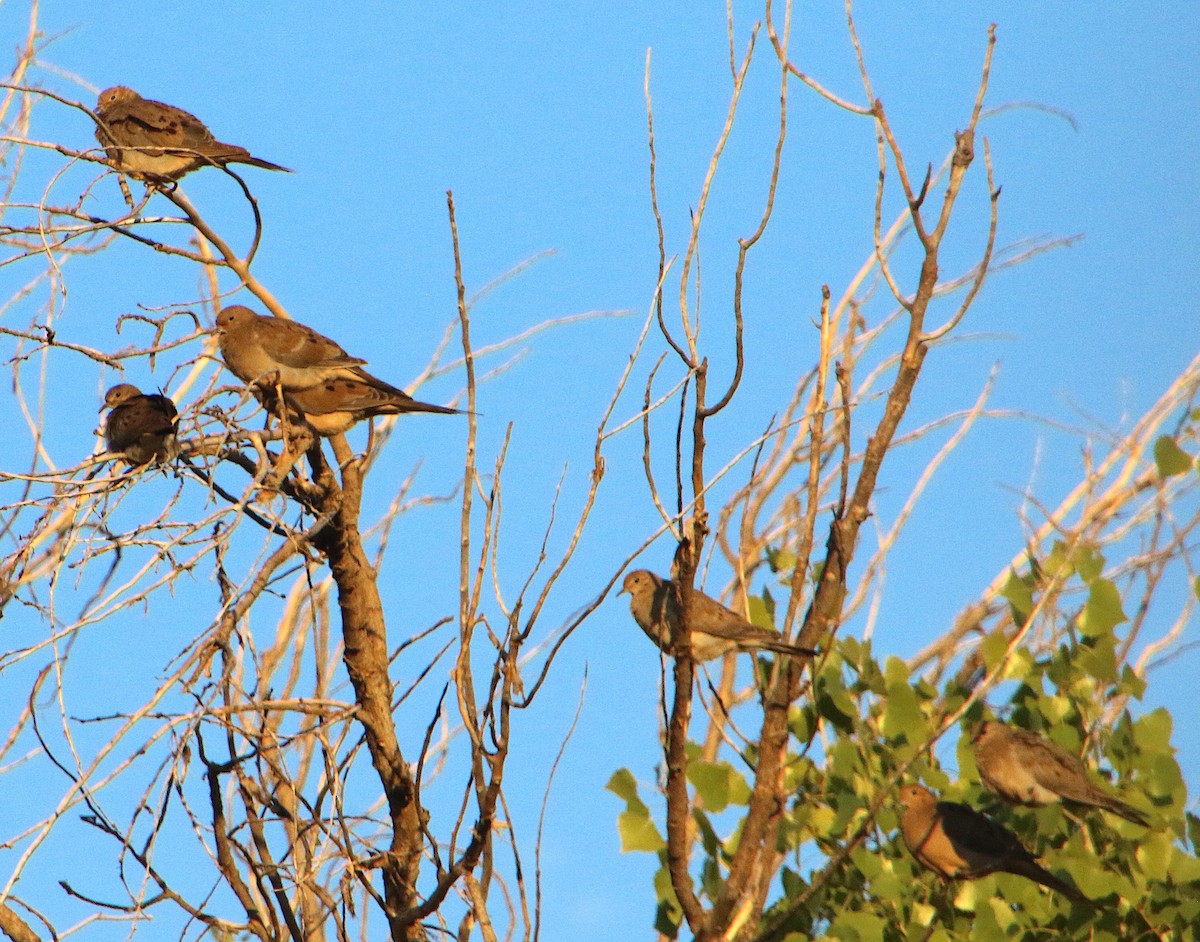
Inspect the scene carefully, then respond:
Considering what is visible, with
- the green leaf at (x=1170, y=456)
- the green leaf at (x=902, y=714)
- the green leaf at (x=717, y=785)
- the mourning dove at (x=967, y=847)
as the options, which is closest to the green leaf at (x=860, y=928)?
the mourning dove at (x=967, y=847)

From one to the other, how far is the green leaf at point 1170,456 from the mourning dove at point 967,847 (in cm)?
137

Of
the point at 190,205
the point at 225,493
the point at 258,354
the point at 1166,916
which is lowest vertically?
the point at 1166,916

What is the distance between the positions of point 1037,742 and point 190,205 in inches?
134

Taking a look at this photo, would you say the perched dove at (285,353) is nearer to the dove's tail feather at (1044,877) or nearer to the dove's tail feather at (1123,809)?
the dove's tail feather at (1044,877)

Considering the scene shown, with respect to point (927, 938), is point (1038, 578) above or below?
above

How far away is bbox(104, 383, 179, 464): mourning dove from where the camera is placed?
428 centimetres

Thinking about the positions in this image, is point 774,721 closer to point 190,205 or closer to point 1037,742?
point 1037,742

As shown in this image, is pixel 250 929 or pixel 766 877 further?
pixel 250 929

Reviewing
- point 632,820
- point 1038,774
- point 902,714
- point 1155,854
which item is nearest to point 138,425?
point 632,820

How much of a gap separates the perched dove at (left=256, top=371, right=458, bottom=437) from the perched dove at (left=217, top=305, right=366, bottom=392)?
0.04 m

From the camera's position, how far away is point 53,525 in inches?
178

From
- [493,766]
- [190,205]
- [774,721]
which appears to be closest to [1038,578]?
[774,721]

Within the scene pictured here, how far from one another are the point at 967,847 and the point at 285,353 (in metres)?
3.35

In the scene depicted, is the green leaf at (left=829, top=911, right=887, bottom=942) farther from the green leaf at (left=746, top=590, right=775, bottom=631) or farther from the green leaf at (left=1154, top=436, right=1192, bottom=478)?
the green leaf at (left=1154, top=436, right=1192, bottom=478)
